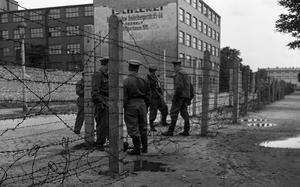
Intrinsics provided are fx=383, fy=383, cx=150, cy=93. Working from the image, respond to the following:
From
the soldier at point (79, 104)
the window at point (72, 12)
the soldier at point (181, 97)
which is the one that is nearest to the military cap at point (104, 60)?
the soldier at point (79, 104)

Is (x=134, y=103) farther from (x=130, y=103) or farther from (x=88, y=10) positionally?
(x=88, y=10)

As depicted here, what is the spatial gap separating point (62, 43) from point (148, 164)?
5886cm

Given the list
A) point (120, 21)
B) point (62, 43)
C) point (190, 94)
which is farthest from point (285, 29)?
point (62, 43)

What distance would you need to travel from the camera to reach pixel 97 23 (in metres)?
46.2

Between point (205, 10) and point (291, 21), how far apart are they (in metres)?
34.6

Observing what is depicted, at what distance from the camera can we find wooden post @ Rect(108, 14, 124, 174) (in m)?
5.48

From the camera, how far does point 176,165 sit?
6320 mm

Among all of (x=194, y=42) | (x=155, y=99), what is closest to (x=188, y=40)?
(x=194, y=42)

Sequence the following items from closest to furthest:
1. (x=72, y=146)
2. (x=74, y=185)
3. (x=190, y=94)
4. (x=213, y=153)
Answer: (x=74, y=185)
(x=213, y=153)
(x=72, y=146)
(x=190, y=94)

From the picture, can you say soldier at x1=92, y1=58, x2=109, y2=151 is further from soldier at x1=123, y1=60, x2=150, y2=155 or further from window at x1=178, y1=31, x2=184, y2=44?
window at x1=178, y1=31, x2=184, y2=44

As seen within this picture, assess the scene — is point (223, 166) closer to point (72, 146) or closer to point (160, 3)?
point (72, 146)

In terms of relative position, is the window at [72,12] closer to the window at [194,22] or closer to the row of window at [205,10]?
the row of window at [205,10]

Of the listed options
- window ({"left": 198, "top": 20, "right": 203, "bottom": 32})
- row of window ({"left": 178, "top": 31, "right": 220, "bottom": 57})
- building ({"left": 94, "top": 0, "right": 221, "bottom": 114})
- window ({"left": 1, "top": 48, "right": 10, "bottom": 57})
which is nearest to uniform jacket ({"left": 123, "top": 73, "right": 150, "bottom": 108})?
building ({"left": 94, "top": 0, "right": 221, "bottom": 114})

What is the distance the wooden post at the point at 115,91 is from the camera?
5484 mm
